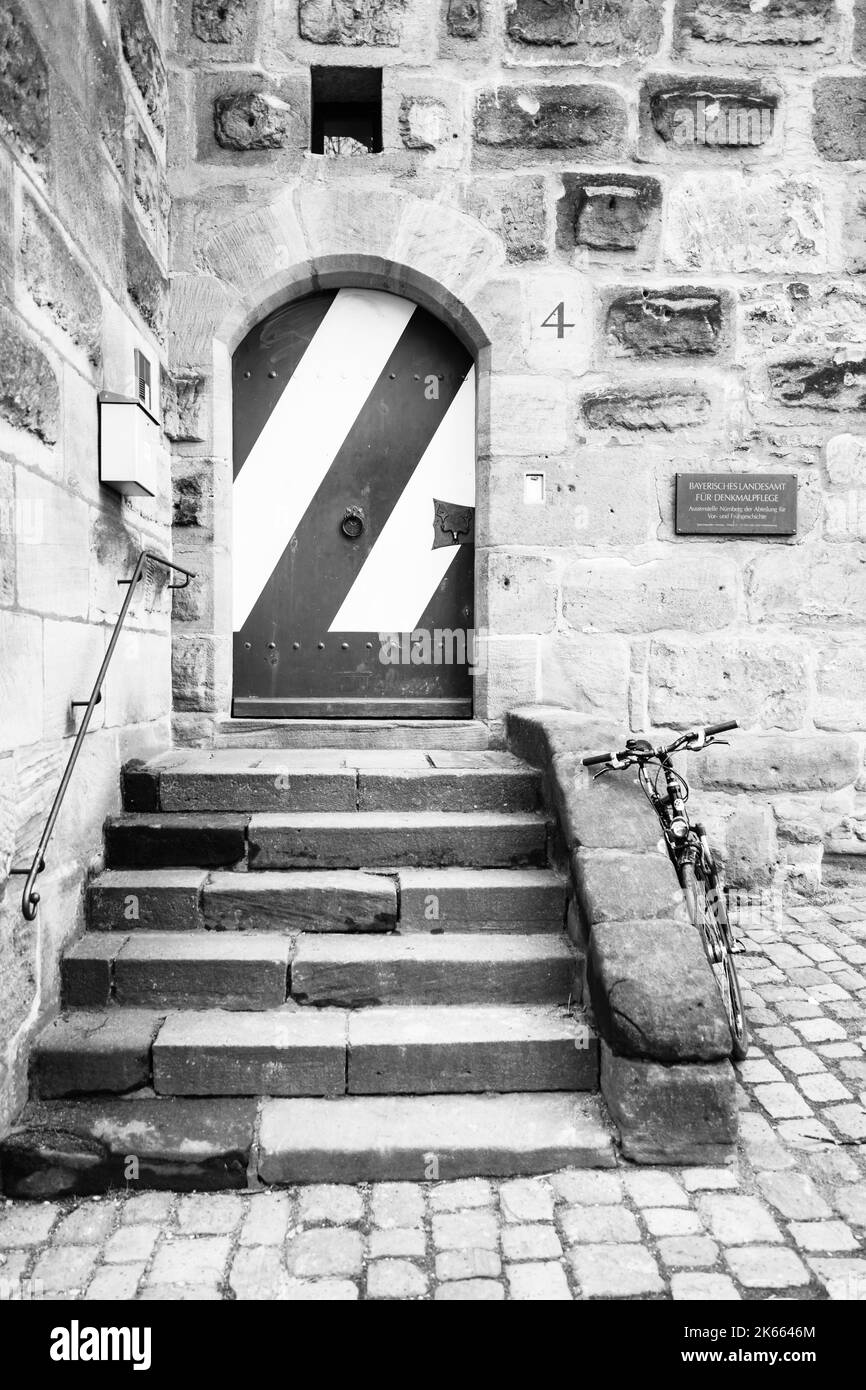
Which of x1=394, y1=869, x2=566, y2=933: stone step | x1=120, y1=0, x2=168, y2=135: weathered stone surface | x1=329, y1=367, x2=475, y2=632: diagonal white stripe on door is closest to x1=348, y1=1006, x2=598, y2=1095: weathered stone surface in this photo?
x1=394, y1=869, x2=566, y2=933: stone step

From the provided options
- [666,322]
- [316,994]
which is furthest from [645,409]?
[316,994]

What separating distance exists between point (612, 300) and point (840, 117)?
4.34ft

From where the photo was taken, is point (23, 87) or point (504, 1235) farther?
point (23, 87)

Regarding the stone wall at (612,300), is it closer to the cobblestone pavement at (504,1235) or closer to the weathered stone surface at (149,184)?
the weathered stone surface at (149,184)

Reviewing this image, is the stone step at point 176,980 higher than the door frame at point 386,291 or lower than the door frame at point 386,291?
lower

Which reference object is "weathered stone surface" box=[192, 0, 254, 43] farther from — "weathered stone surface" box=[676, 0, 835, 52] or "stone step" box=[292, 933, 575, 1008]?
"stone step" box=[292, 933, 575, 1008]

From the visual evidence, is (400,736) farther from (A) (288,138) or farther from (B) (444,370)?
(A) (288,138)

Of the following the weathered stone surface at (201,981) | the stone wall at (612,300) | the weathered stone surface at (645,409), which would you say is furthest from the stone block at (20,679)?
the weathered stone surface at (645,409)

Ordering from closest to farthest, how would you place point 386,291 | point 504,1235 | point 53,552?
point 504,1235 → point 53,552 → point 386,291

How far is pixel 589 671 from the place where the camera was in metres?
4.32

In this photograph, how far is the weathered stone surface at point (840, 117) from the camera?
4250 millimetres

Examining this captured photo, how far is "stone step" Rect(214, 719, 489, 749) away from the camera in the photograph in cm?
431

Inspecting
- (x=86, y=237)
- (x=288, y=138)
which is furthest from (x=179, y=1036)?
(x=288, y=138)

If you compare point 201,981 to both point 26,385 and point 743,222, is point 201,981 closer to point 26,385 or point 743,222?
point 26,385
